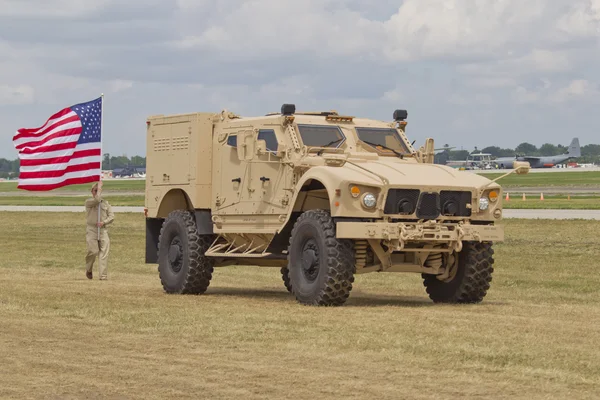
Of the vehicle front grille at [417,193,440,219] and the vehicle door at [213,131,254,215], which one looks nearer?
the vehicle front grille at [417,193,440,219]

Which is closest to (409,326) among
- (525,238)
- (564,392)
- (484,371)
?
(484,371)

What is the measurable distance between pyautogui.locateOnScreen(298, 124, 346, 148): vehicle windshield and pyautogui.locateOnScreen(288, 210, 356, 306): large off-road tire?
53.9 inches

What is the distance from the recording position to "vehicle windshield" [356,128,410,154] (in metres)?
18.2

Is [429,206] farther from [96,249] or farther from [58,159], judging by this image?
[58,159]

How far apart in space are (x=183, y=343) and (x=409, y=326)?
2.74m

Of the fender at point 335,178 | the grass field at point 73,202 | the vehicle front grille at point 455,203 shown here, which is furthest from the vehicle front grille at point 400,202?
the grass field at point 73,202

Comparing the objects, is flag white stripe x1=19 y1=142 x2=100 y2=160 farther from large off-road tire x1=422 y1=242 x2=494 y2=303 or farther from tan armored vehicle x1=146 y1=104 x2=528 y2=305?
large off-road tire x1=422 y1=242 x2=494 y2=303

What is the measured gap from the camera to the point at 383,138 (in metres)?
18.4

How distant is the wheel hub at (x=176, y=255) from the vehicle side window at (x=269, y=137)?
2648 mm

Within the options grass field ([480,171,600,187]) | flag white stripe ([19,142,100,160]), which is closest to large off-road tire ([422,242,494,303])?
flag white stripe ([19,142,100,160])

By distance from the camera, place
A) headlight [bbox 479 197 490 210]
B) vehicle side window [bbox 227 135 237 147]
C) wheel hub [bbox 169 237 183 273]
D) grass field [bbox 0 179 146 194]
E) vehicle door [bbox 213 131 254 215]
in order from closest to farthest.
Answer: headlight [bbox 479 197 490 210] → vehicle door [bbox 213 131 254 215] → vehicle side window [bbox 227 135 237 147] → wheel hub [bbox 169 237 183 273] → grass field [bbox 0 179 146 194]

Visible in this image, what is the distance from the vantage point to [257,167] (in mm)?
18156

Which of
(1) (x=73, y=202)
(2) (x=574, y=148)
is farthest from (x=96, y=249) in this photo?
(2) (x=574, y=148)

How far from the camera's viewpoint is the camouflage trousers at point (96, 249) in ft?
76.8
